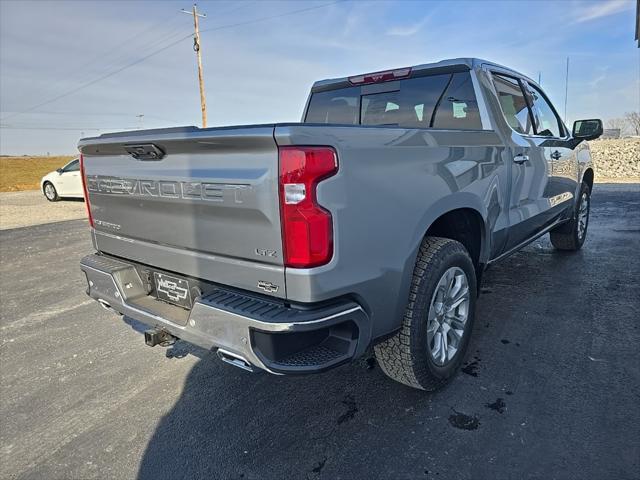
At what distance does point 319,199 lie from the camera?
1.76m

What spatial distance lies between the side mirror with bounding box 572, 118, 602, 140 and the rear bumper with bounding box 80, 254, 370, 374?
13.2 feet

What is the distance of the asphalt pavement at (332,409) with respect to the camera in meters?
2.09

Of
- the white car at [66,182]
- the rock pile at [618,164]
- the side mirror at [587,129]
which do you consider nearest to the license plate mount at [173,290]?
the side mirror at [587,129]

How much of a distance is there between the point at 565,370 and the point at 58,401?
10.5 feet

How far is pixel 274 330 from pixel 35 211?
1312 cm

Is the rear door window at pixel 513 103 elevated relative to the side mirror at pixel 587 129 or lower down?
elevated

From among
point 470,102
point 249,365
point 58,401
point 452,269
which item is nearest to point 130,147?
point 249,365

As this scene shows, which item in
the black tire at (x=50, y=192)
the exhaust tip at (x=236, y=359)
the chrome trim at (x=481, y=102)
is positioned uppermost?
the chrome trim at (x=481, y=102)

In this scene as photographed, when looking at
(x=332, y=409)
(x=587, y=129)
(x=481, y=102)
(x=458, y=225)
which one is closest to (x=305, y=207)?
(x=332, y=409)

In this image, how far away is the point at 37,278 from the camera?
215 inches

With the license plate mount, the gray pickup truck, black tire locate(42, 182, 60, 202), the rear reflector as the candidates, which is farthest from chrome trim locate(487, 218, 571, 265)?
black tire locate(42, 182, 60, 202)

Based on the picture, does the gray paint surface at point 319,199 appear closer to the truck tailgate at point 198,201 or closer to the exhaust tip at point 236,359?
the truck tailgate at point 198,201

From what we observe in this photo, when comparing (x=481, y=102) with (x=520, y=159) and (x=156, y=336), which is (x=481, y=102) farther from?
(x=156, y=336)

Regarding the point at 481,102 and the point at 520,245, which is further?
the point at 520,245
